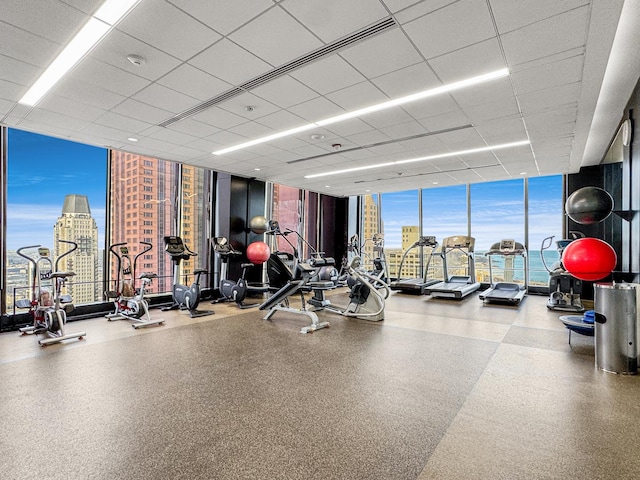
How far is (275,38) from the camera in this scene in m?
2.89

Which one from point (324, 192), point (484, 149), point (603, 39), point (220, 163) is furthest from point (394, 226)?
point (603, 39)

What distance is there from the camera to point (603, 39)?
2.86m

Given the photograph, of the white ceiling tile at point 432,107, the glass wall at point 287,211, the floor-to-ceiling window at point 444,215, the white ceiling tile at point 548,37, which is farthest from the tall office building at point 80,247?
the floor-to-ceiling window at point 444,215

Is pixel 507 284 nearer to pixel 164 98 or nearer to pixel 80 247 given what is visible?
pixel 164 98

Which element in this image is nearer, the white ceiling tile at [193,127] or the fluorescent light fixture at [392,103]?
the fluorescent light fixture at [392,103]

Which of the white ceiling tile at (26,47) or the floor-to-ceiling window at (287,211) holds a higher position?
the white ceiling tile at (26,47)

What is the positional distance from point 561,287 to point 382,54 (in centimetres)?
709

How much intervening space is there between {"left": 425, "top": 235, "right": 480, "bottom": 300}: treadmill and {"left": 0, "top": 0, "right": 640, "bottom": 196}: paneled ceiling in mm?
3038

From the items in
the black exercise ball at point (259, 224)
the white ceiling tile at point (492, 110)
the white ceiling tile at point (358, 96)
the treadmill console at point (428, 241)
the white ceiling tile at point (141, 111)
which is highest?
the white ceiling tile at point (358, 96)

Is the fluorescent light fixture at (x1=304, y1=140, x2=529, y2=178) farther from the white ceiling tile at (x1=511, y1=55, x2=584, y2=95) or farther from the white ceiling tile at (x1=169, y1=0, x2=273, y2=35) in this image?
the white ceiling tile at (x1=169, y1=0, x2=273, y2=35)

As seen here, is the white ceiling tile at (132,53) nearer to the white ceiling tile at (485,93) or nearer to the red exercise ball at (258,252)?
the white ceiling tile at (485,93)

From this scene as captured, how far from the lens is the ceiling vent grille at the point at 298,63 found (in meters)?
2.77

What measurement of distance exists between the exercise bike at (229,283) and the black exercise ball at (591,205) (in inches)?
229

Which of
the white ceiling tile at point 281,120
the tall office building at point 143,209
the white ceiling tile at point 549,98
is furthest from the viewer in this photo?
the tall office building at point 143,209
